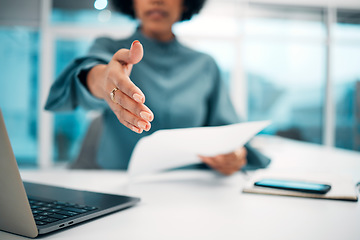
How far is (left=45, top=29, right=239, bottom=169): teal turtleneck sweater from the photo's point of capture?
0.82 m

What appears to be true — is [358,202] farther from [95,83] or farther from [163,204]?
[95,83]

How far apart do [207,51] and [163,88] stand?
8.25 ft

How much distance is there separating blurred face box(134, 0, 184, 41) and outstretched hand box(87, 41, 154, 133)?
16.7 inches

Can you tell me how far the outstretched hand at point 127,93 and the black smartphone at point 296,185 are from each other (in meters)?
0.27

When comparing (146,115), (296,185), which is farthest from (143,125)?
(296,185)

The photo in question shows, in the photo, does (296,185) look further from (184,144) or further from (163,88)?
(163,88)

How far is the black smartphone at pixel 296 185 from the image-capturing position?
478 mm

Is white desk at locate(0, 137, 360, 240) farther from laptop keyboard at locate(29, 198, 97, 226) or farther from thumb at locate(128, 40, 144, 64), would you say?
thumb at locate(128, 40, 144, 64)

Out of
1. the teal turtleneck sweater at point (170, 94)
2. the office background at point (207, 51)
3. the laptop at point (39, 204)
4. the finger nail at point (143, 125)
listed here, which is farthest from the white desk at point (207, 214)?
the office background at point (207, 51)

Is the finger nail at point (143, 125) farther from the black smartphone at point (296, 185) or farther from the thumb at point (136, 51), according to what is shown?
the black smartphone at point (296, 185)

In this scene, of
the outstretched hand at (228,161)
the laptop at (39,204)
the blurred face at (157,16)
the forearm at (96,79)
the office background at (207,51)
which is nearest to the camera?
the laptop at (39,204)

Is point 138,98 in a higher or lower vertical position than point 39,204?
higher

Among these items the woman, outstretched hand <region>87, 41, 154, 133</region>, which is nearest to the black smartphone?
the woman

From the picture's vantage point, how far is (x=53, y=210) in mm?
341
